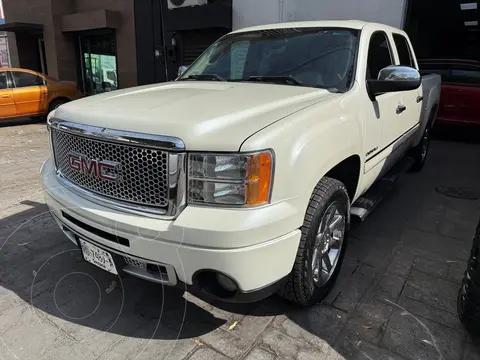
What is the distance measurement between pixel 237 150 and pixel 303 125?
0.49m

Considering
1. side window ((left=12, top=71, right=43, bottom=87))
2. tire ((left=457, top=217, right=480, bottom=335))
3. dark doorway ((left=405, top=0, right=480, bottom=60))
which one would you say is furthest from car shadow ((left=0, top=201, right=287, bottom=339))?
dark doorway ((left=405, top=0, right=480, bottom=60))

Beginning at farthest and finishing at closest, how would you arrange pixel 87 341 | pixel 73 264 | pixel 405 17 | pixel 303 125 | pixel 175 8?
pixel 175 8
pixel 405 17
pixel 73 264
pixel 87 341
pixel 303 125

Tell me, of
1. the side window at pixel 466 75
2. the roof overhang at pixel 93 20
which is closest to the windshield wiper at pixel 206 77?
the side window at pixel 466 75

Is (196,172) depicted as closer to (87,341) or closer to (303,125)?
(303,125)

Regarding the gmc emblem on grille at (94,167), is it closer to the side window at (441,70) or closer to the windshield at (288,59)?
the windshield at (288,59)

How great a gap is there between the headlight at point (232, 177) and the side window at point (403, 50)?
9.91 ft

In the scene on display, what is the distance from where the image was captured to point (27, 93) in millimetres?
9914

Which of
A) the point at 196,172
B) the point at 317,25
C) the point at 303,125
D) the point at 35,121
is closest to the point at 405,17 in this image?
the point at 317,25

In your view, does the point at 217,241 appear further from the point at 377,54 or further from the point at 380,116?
the point at 377,54

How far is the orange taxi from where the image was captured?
962cm

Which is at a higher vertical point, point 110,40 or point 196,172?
point 110,40

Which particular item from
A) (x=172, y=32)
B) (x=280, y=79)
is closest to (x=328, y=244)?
(x=280, y=79)

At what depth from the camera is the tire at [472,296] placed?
220cm

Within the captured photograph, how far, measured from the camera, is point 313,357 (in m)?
2.19
